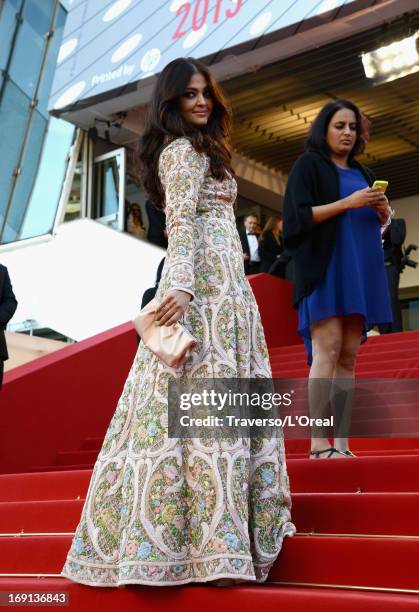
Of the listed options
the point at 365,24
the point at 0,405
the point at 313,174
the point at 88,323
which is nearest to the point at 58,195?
the point at 88,323

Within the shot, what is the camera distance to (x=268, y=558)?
7.27ft

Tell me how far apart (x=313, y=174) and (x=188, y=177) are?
108 centimetres

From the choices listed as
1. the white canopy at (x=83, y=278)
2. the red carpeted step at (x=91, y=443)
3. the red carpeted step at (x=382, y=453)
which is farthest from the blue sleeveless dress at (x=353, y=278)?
the white canopy at (x=83, y=278)

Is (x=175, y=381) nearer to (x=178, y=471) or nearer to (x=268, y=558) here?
(x=178, y=471)

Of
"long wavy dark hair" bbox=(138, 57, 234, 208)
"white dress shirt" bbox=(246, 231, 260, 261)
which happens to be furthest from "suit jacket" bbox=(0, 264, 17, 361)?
"white dress shirt" bbox=(246, 231, 260, 261)

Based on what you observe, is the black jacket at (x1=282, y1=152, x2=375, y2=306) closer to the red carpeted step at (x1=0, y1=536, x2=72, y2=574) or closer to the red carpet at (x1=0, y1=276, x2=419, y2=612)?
the red carpet at (x1=0, y1=276, x2=419, y2=612)

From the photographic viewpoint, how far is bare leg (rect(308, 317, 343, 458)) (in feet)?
10.4

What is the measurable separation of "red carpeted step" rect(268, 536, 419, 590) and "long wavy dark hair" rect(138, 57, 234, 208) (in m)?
1.09

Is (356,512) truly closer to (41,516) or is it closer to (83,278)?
(41,516)

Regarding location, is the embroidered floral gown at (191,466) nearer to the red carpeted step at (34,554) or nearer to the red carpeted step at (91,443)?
the red carpeted step at (34,554)

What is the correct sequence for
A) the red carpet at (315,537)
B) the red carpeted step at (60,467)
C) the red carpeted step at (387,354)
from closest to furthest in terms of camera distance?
the red carpet at (315,537), the red carpeted step at (60,467), the red carpeted step at (387,354)

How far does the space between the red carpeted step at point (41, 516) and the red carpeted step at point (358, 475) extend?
842 mm

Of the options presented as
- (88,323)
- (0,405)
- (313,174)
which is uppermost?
(88,323)

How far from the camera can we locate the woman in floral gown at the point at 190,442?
83.1 inches
